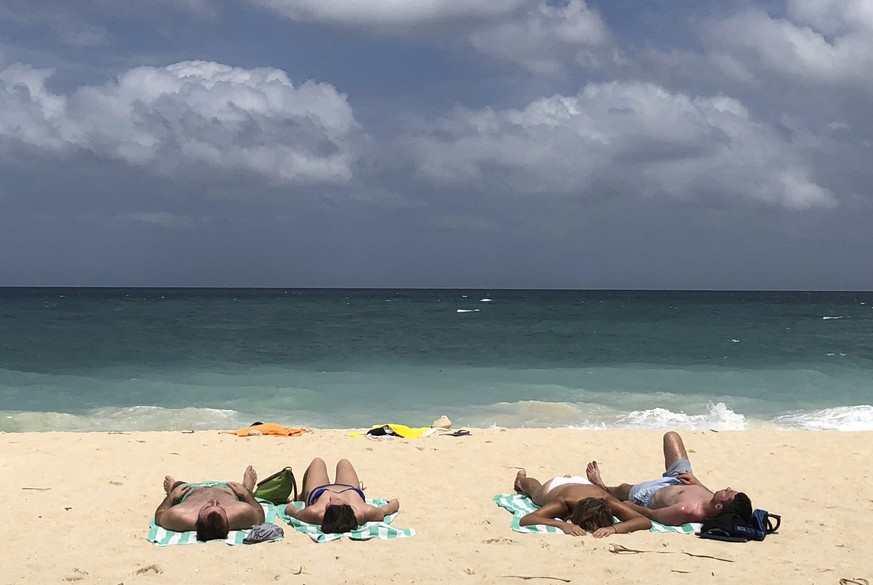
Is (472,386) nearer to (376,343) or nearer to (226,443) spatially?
(226,443)

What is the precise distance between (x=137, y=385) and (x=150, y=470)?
13003mm

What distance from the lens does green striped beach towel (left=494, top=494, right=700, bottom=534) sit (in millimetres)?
6804

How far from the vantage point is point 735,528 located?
6586mm

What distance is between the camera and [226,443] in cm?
1128

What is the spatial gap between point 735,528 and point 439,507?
2.70 metres

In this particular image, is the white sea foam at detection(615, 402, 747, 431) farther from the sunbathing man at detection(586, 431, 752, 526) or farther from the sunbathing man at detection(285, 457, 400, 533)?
the sunbathing man at detection(285, 457, 400, 533)

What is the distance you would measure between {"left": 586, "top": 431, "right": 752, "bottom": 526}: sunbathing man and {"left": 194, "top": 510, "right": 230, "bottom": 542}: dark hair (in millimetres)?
3425

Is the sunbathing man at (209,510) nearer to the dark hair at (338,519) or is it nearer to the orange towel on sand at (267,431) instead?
the dark hair at (338,519)

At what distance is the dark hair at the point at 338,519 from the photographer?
6.63 meters

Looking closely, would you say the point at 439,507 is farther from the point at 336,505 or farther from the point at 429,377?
the point at 429,377

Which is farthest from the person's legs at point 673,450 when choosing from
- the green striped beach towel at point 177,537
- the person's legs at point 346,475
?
the green striped beach towel at point 177,537

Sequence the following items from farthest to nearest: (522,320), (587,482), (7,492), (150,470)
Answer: (522,320) < (150,470) < (7,492) < (587,482)

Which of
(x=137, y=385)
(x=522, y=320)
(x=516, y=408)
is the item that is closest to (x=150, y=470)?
(x=516, y=408)

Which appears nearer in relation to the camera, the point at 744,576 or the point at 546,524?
the point at 744,576
